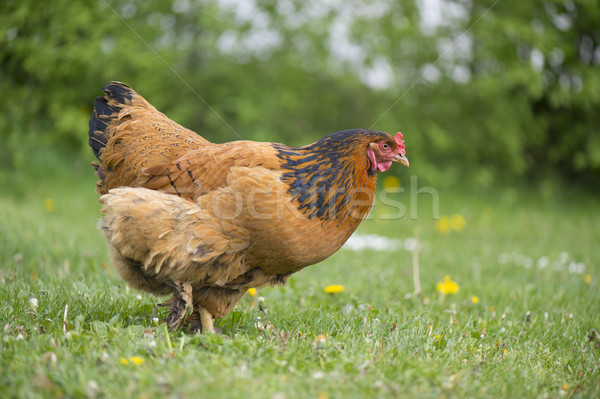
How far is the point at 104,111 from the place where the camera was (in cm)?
345

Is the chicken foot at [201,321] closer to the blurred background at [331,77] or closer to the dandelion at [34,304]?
the dandelion at [34,304]

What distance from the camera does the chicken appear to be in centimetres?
266

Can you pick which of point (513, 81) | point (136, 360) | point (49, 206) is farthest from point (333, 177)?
point (513, 81)

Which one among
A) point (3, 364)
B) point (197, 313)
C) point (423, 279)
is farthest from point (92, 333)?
point (423, 279)

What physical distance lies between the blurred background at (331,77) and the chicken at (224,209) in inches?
203

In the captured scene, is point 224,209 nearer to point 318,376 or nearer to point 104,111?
point 318,376

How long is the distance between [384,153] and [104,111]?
1875mm

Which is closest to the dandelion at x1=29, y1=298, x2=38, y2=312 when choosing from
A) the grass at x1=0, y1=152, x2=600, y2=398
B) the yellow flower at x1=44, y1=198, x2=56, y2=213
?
the grass at x1=0, y1=152, x2=600, y2=398

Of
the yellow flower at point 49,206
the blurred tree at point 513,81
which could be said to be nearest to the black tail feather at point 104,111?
the yellow flower at point 49,206

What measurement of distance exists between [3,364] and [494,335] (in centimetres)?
263

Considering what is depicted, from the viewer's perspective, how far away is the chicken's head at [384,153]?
3.04 metres

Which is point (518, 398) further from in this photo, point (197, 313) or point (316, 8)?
point (316, 8)

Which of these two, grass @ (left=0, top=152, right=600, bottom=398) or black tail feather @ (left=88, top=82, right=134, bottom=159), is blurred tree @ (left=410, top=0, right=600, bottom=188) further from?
black tail feather @ (left=88, top=82, right=134, bottom=159)

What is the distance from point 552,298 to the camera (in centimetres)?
416
